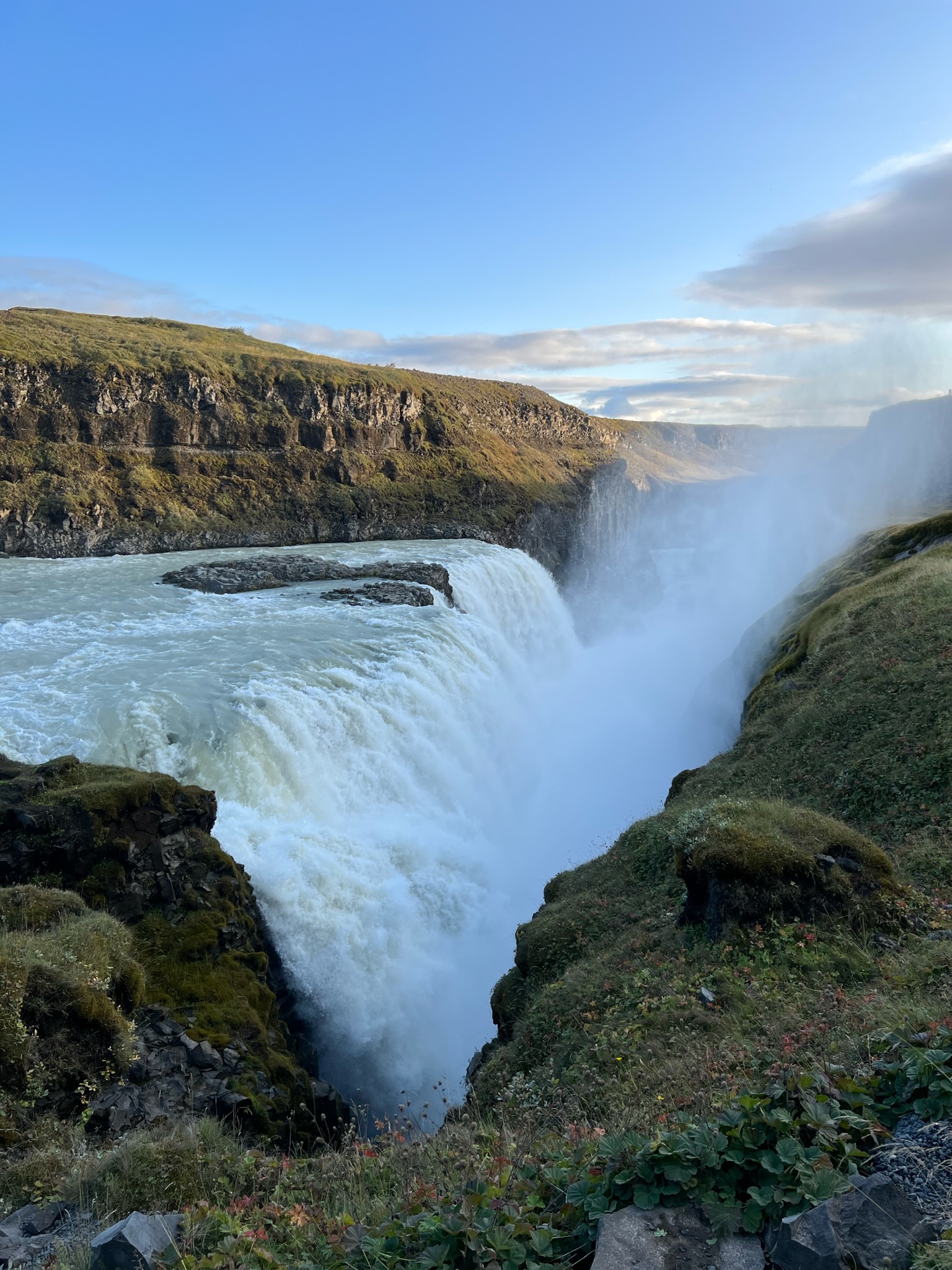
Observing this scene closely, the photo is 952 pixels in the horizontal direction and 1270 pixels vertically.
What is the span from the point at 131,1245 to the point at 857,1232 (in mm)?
3721

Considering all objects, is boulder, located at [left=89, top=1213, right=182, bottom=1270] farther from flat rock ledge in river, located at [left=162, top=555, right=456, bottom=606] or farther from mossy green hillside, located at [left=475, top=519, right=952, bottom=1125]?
flat rock ledge in river, located at [left=162, top=555, right=456, bottom=606]

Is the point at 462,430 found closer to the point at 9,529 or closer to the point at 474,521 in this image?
the point at 474,521

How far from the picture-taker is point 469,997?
17.5 m

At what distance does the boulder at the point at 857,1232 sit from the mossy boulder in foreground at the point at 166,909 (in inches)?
339

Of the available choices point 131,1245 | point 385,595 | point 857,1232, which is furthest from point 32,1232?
point 385,595

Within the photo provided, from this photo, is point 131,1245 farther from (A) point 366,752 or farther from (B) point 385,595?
(B) point 385,595

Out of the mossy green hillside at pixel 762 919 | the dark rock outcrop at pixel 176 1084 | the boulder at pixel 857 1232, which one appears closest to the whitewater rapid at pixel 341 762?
the dark rock outcrop at pixel 176 1084

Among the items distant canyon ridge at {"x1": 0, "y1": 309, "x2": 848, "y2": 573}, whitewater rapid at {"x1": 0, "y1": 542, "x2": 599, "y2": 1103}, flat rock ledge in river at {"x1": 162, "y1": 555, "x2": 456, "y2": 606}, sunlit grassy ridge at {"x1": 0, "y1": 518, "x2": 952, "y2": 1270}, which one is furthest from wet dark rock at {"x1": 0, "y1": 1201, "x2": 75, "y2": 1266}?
distant canyon ridge at {"x1": 0, "y1": 309, "x2": 848, "y2": 573}

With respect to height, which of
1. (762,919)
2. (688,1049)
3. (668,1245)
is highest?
(668,1245)

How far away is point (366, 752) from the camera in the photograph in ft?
75.7

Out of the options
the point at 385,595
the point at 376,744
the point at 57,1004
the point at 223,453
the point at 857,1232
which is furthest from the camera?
the point at 223,453

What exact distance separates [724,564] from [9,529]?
88107 millimetres

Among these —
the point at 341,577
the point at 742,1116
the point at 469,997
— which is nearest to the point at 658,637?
the point at 341,577

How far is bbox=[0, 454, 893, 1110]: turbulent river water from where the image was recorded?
16.4 meters
